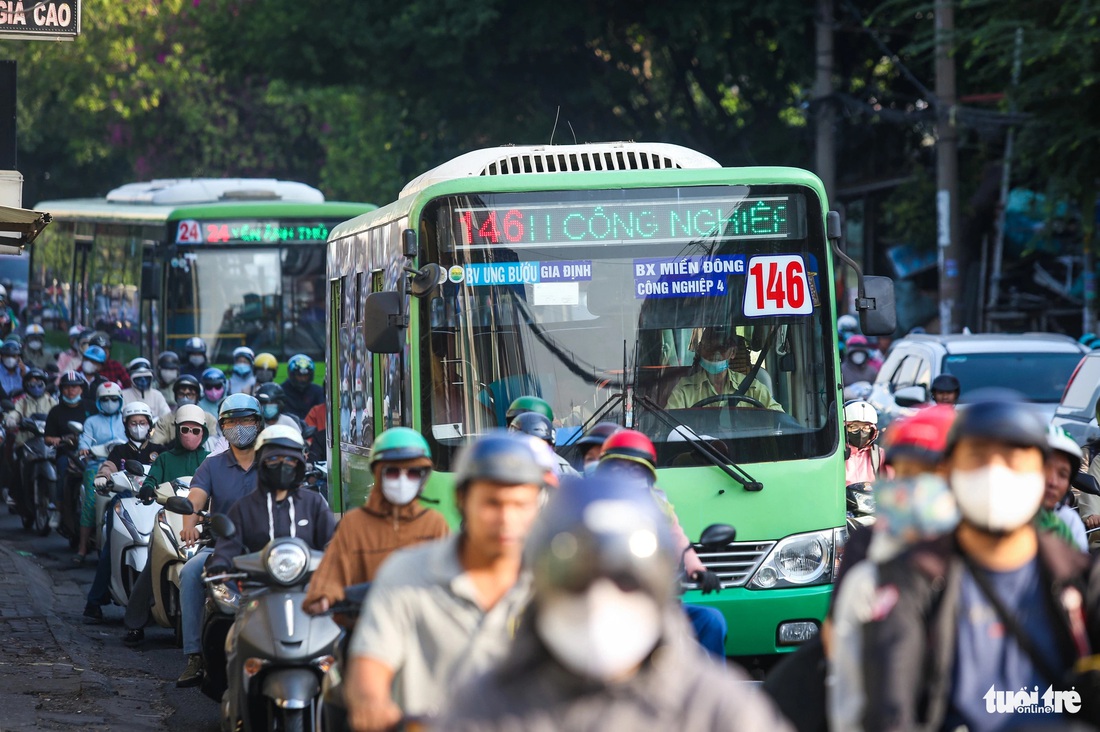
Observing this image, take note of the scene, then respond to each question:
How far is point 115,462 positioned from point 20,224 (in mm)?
2609

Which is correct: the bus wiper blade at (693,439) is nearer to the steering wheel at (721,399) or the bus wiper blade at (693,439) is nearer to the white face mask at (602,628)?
the steering wheel at (721,399)

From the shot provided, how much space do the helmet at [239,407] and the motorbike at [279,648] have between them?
10.00 ft

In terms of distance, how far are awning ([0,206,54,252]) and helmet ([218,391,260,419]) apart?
1.76 m

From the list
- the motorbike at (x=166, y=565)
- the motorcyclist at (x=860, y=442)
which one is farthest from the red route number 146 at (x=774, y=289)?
the motorbike at (x=166, y=565)

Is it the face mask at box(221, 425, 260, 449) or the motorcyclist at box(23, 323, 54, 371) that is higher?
the motorcyclist at box(23, 323, 54, 371)

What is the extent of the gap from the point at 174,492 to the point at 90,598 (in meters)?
1.62

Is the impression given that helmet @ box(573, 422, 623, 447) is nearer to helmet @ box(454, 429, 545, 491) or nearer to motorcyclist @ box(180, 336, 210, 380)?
helmet @ box(454, 429, 545, 491)

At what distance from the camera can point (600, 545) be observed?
261cm

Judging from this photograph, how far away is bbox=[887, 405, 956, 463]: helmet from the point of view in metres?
4.36

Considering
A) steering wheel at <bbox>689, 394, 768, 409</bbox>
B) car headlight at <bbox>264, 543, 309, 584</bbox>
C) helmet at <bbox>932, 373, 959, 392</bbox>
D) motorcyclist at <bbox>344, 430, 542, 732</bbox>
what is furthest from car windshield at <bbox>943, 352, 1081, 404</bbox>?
motorcyclist at <bbox>344, 430, 542, 732</bbox>

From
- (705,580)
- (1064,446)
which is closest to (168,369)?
(705,580)

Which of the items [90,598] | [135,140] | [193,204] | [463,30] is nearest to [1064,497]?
[90,598]

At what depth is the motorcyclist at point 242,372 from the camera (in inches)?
732

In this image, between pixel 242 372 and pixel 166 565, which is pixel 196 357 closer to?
pixel 242 372
